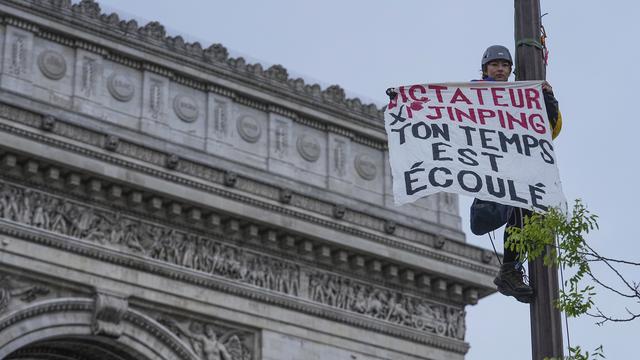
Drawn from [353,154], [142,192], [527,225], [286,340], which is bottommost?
[527,225]

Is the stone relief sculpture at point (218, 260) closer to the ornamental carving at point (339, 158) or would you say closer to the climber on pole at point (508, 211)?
the ornamental carving at point (339, 158)

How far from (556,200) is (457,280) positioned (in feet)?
81.8

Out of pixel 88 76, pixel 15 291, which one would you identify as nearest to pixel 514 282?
pixel 15 291

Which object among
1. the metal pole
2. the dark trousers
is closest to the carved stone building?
the dark trousers

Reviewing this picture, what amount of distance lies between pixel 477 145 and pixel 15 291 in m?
20.0

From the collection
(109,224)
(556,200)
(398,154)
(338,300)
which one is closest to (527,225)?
(556,200)

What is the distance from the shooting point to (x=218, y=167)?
31.8 metres

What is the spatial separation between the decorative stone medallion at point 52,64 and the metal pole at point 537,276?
21.8 meters

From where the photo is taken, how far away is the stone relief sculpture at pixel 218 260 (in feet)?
96.7

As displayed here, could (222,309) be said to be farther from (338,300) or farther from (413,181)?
(413,181)

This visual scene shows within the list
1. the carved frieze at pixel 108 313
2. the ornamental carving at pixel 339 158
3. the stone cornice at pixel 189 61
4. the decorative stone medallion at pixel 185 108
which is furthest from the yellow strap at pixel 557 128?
the ornamental carving at pixel 339 158

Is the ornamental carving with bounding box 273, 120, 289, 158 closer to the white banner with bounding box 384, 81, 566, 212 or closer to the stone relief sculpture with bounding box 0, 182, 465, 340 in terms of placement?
the stone relief sculpture with bounding box 0, 182, 465, 340

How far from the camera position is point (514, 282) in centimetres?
998

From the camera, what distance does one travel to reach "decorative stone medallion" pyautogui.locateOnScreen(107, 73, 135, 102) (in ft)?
105
